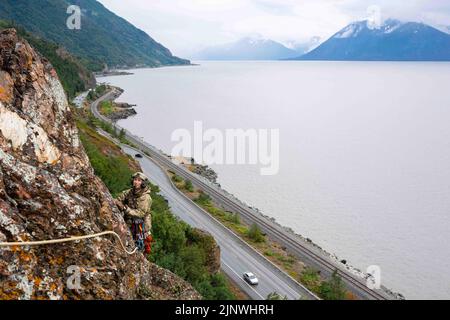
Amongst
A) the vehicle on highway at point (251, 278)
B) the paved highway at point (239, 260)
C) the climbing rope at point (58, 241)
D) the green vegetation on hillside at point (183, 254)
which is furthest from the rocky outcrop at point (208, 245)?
the climbing rope at point (58, 241)

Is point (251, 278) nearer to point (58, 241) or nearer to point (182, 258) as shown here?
point (182, 258)

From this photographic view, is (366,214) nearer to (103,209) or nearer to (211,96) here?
(103,209)

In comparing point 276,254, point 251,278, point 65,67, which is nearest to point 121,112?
point 65,67

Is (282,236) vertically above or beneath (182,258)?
beneath

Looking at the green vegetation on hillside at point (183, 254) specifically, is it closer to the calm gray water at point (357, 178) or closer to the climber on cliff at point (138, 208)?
the climber on cliff at point (138, 208)

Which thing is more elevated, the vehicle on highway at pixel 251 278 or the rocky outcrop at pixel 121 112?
the rocky outcrop at pixel 121 112
